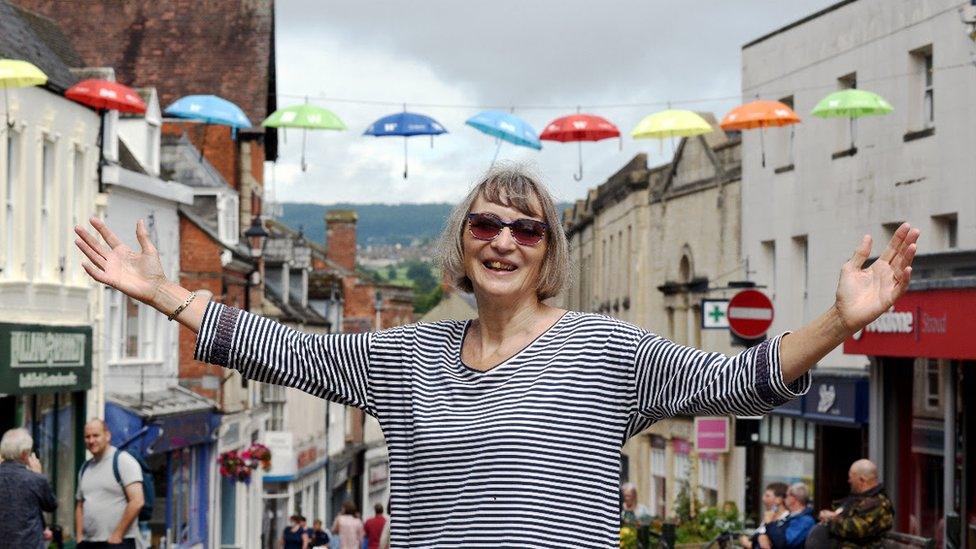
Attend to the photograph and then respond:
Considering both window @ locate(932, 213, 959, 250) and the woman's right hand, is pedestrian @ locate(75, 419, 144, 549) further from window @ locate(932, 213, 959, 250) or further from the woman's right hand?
window @ locate(932, 213, 959, 250)

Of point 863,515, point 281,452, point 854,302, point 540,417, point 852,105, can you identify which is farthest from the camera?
point 281,452

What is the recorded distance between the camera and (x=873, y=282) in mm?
4059

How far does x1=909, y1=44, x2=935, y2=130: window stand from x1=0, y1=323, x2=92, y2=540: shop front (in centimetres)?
1287

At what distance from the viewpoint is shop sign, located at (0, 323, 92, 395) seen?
77.5 feet

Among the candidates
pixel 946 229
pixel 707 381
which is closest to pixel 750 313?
pixel 946 229

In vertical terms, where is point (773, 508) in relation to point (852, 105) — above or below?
below

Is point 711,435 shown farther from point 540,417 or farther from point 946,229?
point 540,417

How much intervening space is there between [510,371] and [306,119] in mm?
23982

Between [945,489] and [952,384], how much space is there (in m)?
1.12

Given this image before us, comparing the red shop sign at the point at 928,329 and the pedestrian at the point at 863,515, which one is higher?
the red shop sign at the point at 928,329

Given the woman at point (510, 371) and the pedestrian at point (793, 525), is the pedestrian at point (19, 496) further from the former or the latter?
the woman at point (510, 371)

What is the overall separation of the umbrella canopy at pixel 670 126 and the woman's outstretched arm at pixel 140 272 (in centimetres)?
2289

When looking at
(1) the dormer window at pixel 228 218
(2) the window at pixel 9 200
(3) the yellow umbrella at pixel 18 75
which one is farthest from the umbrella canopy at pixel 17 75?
(1) the dormer window at pixel 228 218

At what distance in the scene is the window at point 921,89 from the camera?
2769cm
